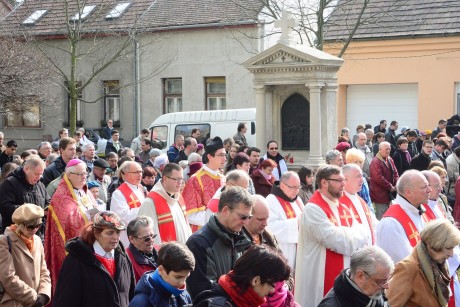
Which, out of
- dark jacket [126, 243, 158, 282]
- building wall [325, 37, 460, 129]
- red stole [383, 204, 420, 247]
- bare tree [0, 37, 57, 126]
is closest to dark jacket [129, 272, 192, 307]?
dark jacket [126, 243, 158, 282]

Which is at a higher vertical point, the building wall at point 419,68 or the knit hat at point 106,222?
the building wall at point 419,68

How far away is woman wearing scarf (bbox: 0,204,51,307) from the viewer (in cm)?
714

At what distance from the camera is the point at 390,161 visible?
1484 cm

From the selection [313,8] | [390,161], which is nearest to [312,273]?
[390,161]

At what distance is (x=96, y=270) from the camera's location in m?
6.56

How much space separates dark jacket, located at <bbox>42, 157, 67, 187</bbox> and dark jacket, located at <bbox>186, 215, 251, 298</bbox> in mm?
5447

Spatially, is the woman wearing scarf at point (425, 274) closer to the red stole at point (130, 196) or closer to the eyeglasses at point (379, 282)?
the eyeglasses at point (379, 282)

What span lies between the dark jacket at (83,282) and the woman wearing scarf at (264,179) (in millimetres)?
5520

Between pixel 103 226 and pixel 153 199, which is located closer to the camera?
pixel 103 226

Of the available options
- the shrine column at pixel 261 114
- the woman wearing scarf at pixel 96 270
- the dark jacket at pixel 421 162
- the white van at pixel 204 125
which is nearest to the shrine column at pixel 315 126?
the shrine column at pixel 261 114

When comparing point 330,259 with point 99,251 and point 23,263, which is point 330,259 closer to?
point 99,251

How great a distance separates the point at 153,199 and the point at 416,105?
65.6 feet

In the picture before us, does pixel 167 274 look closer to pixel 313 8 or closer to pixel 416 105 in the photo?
pixel 313 8

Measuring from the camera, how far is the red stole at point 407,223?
773 cm
